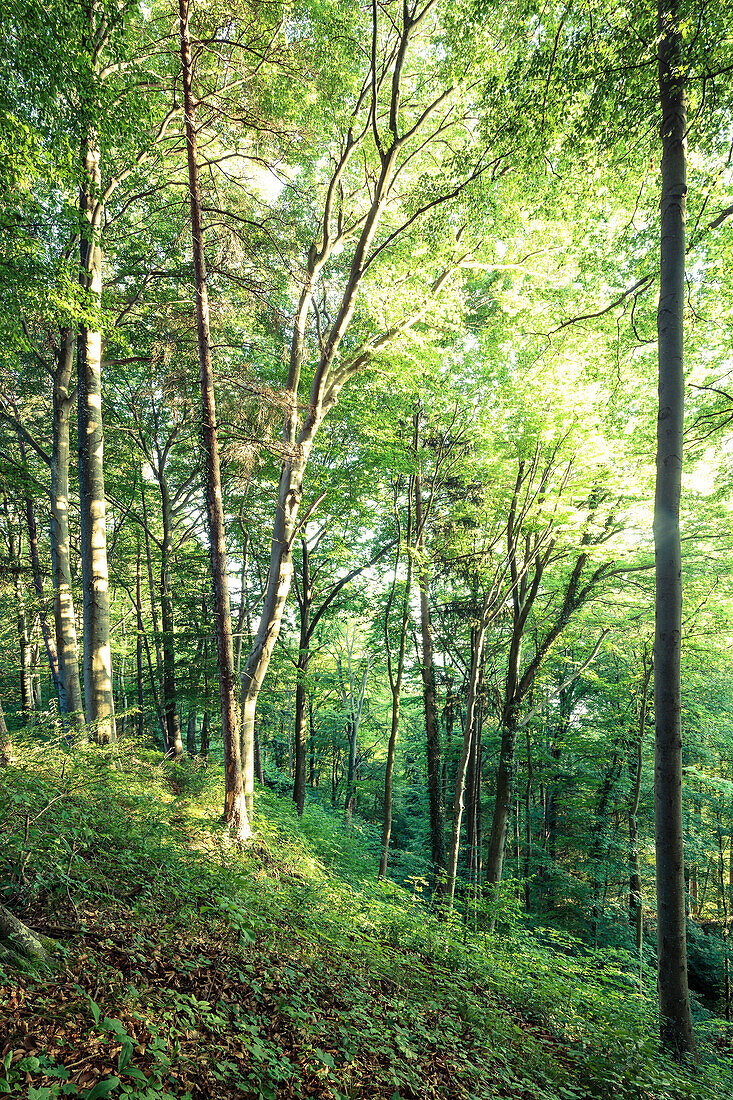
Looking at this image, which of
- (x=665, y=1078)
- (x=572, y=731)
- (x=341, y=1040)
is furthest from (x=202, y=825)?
(x=572, y=731)

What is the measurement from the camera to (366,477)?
12.3 meters

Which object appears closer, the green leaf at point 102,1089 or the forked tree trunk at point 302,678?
the green leaf at point 102,1089

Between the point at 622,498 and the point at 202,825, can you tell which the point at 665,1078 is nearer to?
the point at 202,825

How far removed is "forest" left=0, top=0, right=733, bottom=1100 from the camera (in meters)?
3.83

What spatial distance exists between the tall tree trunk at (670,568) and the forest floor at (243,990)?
69 cm

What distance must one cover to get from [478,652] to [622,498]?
5.23 m

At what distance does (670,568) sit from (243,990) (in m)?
5.54

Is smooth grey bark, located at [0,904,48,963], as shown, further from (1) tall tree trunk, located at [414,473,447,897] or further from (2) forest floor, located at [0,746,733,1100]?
(1) tall tree trunk, located at [414,473,447,897]

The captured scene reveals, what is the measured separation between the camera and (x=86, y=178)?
6.38 metres

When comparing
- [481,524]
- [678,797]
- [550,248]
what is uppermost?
[550,248]

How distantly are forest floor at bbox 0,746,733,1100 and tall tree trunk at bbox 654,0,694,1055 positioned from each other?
2.28ft

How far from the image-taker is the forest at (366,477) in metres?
3.83

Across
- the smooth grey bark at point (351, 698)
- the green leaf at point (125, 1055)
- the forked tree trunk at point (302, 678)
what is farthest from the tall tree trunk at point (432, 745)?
the green leaf at point (125, 1055)

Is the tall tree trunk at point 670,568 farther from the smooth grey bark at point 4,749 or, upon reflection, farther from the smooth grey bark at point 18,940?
the smooth grey bark at point 4,749
